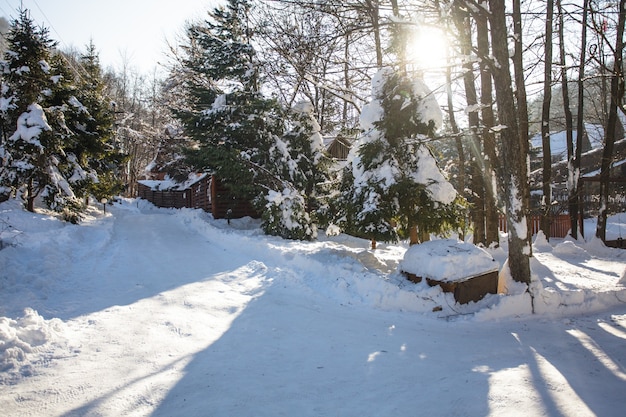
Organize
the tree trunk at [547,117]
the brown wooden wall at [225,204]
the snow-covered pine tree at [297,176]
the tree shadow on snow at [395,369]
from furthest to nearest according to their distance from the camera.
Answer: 1. the brown wooden wall at [225,204]
2. the snow-covered pine tree at [297,176]
3. the tree trunk at [547,117]
4. the tree shadow on snow at [395,369]

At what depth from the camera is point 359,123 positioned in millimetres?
9297

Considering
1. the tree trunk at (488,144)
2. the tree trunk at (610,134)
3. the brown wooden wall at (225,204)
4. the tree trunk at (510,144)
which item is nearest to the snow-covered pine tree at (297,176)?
the brown wooden wall at (225,204)

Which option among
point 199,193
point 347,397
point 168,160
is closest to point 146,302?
point 347,397

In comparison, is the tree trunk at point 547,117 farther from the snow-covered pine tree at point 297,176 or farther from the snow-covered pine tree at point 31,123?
the snow-covered pine tree at point 31,123

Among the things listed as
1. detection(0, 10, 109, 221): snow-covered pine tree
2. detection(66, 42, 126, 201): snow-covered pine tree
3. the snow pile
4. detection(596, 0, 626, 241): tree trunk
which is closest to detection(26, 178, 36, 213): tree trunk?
detection(0, 10, 109, 221): snow-covered pine tree

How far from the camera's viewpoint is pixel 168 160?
30.9 meters

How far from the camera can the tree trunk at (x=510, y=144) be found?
257 inches

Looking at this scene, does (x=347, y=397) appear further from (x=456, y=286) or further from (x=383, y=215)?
(x=383, y=215)

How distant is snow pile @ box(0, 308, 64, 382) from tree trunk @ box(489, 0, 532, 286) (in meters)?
7.11

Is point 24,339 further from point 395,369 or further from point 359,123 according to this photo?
point 359,123

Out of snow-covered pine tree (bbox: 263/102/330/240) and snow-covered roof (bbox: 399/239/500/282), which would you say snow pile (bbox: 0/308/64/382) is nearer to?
snow-covered roof (bbox: 399/239/500/282)

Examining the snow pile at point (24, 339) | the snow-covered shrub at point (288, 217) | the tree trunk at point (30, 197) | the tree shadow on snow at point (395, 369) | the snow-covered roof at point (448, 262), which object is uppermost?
the tree trunk at point (30, 197)

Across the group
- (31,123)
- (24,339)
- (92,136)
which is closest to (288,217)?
(31,123)

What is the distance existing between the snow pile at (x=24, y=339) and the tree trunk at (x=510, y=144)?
711 centimetres
